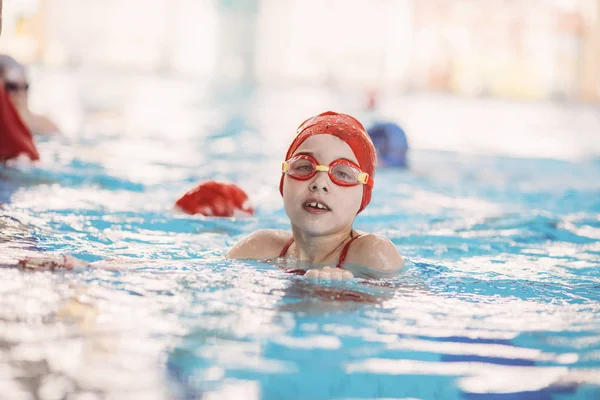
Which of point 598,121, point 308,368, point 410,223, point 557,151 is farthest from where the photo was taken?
point 598,121

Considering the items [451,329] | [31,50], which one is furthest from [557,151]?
[31,50]

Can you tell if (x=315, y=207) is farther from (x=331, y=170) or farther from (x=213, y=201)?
(x=213, y=201)

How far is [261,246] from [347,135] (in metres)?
0.70

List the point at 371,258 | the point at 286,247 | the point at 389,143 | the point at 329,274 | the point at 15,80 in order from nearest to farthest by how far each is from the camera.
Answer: the point at 329,274 → the point at 371,258 → the point at 286,247 → the point at 15,80 → the point at 389,143

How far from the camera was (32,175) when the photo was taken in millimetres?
7039

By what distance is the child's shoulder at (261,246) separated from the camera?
3855mm

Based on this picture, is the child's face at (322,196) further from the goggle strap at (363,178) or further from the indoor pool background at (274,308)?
the indoor pool background at (274,308)

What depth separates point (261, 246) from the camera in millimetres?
3873

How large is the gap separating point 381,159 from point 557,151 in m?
6.87

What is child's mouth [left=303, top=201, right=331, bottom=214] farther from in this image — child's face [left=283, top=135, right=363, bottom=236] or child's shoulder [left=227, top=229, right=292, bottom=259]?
child's shoulder [left=227, top=229, right=292, bottom=259]

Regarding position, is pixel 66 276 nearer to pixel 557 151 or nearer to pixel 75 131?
pixel 75 131

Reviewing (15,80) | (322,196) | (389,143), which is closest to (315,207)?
(322,196)

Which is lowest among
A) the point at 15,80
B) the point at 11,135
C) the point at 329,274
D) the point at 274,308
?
the point at 274,308

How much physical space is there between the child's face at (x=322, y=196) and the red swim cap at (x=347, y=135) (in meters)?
0.03
